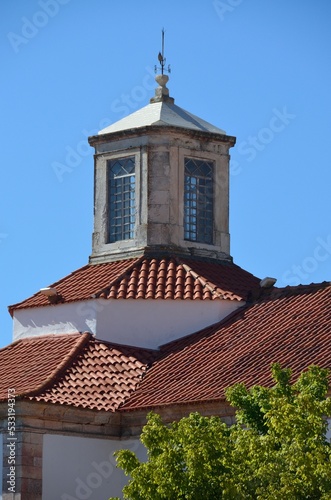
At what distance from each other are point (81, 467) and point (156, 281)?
5.34 metres

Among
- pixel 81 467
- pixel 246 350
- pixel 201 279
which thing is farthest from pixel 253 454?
pixel 201 279

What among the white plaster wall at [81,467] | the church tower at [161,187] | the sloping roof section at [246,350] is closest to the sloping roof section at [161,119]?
the church tower at [161,187]

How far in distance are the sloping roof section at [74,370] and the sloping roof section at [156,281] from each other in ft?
3.63

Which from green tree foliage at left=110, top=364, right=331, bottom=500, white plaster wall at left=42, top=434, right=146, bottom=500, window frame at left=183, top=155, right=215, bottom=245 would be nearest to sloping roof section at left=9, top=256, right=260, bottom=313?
window frame at left=183, top=155, right=215, bottom=245

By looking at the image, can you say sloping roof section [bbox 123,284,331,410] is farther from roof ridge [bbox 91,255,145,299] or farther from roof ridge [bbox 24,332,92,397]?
roof ridge [bbox 91,255,145,299]

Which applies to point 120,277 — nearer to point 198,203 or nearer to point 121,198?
point 121,198

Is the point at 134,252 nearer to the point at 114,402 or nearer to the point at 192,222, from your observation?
the point at 192,222

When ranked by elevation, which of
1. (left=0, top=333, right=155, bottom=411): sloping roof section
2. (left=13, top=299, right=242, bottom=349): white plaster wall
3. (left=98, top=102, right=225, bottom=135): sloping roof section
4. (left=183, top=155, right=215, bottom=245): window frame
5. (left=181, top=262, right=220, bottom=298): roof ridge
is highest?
(left=98, top=102, right=225, bottom=135): sloping roof section

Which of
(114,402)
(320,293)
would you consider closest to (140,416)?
(114,402)

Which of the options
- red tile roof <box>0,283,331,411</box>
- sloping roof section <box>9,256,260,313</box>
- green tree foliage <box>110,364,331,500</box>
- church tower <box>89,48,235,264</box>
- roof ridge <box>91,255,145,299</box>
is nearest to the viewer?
green tree foliage <box>110,364,331,500</box>

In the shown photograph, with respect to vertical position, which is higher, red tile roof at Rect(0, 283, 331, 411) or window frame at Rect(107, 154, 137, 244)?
window frame at Rect(107, 154, 137, 244)

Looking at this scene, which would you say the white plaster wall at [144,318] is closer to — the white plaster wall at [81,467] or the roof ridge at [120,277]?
the roof ridge at [120,277]

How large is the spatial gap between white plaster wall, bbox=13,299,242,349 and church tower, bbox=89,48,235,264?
2.03 m

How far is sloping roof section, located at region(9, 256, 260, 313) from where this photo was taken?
109 feet
